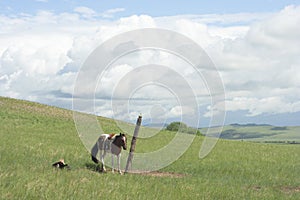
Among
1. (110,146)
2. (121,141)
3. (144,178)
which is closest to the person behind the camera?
(144,178)

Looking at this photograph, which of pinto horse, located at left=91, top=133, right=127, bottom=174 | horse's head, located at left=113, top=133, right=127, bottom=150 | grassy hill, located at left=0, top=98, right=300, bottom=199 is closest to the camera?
grassy hill, located at left=0, top=98, right=300, bottom=199

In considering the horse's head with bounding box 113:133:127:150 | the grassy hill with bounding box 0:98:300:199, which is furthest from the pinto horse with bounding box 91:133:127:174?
the grassy hill with bounding box 0:98:300:199

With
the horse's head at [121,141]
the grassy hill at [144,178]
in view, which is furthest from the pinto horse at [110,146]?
the grassy hill at [144,178]

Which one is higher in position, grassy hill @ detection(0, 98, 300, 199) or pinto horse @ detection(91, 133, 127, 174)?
pinto horse @ detection(91, 133, 127, 174)

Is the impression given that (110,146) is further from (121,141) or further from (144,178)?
(144,178)

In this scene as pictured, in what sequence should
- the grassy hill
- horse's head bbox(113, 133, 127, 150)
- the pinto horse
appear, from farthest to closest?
the pinto horse < horse's head bbox(113, 133, 127, 150) < the grassy hill

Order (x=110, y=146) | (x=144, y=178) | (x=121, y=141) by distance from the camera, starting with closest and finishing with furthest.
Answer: (x=144, y=178), (x=121, y=141), (x=110, y=146)

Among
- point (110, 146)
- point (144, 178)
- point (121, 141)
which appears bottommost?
point (144, 178)

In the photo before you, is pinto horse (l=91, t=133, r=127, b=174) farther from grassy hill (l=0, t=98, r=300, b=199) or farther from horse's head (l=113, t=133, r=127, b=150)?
grassy hill (l=0, t=98, r=300, b=199)

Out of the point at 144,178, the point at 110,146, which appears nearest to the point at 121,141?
the point at 110,146

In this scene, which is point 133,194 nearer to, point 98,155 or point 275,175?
point 98,155

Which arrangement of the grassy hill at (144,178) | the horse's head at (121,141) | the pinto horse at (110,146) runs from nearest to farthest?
the grassy hill at (144,178) < the horse's head at (121,141) < the pinto horse at (110,146)

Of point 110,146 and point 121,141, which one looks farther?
point 110,146

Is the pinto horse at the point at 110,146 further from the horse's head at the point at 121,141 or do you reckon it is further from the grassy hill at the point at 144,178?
the grassy hill at the point at 144,178
